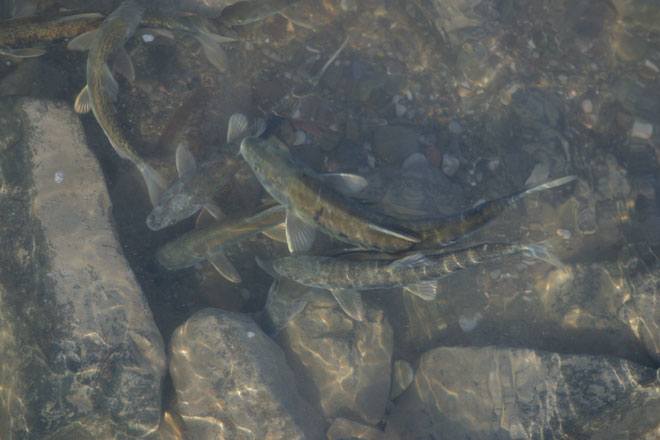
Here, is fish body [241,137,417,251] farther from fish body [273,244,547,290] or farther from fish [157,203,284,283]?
fish [157,203,284,283]

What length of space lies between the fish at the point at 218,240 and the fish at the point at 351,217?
15.0 inches

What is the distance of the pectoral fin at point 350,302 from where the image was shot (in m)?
5.51

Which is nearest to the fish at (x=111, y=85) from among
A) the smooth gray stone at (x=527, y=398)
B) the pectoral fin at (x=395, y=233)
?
the pectoral fin at (x=395, y=233)

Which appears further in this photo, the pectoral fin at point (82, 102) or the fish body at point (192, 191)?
the pectoral fin at point (82, 102)

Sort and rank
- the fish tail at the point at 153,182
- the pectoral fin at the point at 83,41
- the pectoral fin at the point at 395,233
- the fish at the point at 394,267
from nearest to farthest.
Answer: the pectoral fin at the point at 395,233 < the fish at the point at 394,267 < the fish tail at the point at 153,182 < the pectoral fin at the point at 83,41

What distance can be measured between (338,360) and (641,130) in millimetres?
6660

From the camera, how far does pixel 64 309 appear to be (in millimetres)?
4730

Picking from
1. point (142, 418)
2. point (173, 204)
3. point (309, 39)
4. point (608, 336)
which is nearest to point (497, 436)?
point (608, 336)

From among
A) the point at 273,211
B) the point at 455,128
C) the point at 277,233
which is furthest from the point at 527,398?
the point at 455,128

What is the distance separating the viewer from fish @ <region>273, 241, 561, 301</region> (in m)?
4.79

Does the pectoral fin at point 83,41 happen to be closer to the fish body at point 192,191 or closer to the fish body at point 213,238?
the fish body at point 192,191

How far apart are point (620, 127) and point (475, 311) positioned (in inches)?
172

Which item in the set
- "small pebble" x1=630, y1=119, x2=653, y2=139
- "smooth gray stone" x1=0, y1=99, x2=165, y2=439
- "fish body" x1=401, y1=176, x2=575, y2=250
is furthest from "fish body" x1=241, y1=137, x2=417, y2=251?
"small pebble" x1=630, y1=119, x2=653, y2=139

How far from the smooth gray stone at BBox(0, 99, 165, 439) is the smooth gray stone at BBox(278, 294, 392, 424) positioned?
1875 mm
